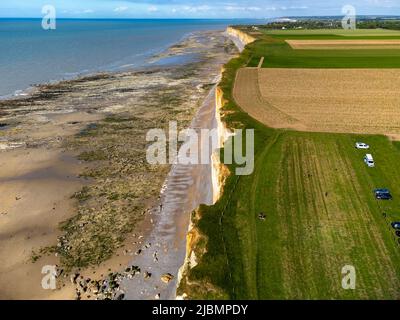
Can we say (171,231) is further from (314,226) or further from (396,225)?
(396,225)

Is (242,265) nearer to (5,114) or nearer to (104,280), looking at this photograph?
(104,280)

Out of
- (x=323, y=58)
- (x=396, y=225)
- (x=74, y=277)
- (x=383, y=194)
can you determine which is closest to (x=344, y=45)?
(x=323, y=58)

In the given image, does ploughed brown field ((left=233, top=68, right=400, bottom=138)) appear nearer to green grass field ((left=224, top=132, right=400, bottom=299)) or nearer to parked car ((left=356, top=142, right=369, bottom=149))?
parked car ((left=356, top=142, right=369, bottom=149))

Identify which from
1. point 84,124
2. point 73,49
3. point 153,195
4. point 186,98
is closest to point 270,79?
point 186,98

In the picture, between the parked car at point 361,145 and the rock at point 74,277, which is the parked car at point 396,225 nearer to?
the parked car at point 361,145

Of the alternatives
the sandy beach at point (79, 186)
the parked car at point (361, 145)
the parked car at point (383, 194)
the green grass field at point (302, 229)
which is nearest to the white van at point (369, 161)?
the green grass field at point (302, 229)
